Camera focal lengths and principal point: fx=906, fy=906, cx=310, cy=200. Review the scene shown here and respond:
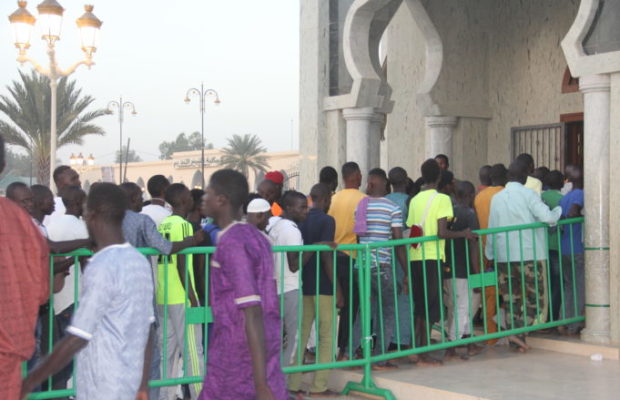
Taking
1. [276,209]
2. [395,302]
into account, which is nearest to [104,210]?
[395,302]

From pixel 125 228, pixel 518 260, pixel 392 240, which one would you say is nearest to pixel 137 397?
pixel 125 228

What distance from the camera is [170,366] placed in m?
7.13

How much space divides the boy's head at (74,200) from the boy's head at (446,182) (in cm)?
366

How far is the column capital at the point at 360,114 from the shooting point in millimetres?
10875

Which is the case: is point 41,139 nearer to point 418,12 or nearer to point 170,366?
point 418,12

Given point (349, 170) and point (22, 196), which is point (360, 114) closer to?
point (349, 170)

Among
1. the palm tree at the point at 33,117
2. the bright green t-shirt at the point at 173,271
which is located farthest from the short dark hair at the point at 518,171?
the palm tree at the point at 33,117

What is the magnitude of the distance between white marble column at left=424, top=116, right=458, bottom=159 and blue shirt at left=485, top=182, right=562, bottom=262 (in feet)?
15.0

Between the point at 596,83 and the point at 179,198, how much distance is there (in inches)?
164

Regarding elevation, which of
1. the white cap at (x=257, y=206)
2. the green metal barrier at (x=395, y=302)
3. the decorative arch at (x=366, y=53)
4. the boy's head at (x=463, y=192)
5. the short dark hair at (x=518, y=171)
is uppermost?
the decorative arch at (x=366, y=53)

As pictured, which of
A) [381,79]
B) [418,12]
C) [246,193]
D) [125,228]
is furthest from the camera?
[418,12]

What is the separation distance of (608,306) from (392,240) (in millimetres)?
2461

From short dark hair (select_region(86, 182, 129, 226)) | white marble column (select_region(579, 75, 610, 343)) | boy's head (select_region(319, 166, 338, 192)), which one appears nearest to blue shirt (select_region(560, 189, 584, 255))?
white marble column (select_region(579, 75, 610, 343))

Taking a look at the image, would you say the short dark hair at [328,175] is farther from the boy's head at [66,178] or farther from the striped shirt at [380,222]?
the boy's head at [66,178]
